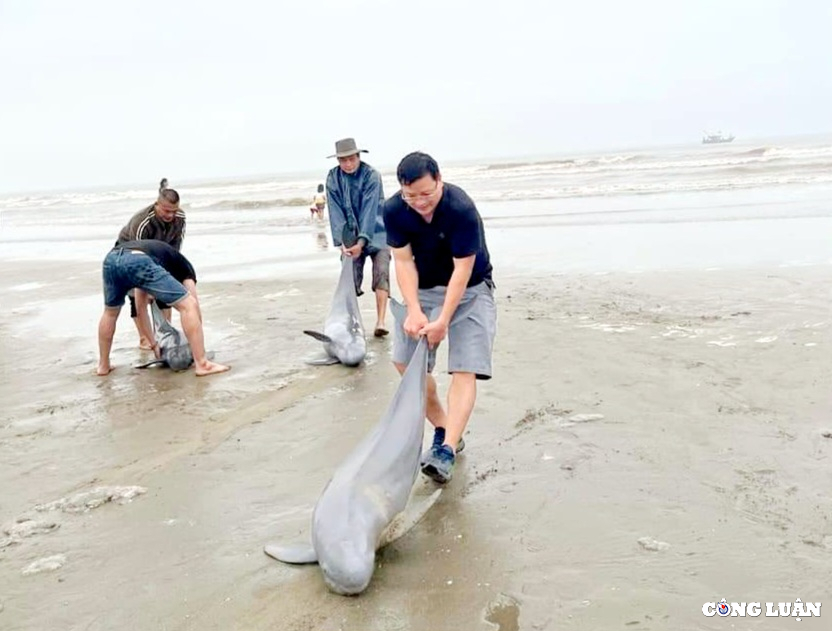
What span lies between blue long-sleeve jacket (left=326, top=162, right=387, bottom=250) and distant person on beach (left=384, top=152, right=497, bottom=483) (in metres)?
3.26

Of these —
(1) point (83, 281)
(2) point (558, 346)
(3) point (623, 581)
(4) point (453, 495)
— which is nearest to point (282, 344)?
(2) point (558, 346)

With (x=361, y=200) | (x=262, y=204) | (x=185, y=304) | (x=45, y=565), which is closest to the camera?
(x=45, y=565)

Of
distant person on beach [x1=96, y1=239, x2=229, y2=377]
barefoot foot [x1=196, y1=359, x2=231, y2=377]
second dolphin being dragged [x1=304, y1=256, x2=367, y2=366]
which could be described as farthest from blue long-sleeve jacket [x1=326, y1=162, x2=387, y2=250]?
barefoot foot [x1=196, y1=359, x2=231, y2=377]

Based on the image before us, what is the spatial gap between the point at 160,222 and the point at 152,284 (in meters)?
0.85

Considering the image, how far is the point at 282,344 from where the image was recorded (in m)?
7.63

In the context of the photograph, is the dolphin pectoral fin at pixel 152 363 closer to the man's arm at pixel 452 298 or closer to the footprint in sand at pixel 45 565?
the footprint in sand at pixel 45 565

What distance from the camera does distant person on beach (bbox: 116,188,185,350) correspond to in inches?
271

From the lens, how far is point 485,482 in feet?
13.4

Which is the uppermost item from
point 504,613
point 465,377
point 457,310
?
point 457,310

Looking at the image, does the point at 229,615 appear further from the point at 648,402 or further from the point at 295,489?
the point at 648,402

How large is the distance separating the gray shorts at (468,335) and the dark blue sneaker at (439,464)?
1.55ft

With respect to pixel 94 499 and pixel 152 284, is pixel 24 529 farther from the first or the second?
pixel 152 284

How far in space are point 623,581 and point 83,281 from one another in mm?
11897

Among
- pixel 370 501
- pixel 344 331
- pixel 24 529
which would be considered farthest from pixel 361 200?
pixel 370 501
